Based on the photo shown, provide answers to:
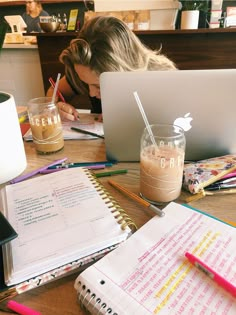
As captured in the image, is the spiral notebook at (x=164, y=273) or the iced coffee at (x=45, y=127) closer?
the spiral notebook at (x=164, y=273)

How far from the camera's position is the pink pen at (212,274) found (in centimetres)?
36

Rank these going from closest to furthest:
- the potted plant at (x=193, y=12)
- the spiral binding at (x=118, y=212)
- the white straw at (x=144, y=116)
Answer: the spiral binding at (x=118, y=212), the white straw at (x=144, y=116), the potted plant at (x=193, y=12)

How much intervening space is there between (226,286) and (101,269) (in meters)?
0.18

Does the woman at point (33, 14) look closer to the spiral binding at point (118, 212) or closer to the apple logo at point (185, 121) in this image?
the apple logo at point (185, 121)

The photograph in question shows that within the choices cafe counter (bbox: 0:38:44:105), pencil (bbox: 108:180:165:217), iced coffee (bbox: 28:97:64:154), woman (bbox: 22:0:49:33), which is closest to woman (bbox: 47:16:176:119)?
iced coffee (bbox: 28:97:64:154)

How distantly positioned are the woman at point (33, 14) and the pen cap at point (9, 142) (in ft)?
8.64

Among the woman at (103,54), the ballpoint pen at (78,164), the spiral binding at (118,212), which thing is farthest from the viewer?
the woman at (103,54)

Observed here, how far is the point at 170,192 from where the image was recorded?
21.8 inches

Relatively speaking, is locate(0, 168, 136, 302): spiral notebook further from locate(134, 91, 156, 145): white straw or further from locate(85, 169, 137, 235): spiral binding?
locate(134, 91, 156, 145): white straw

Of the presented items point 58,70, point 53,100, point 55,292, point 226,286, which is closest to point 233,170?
point 226,286

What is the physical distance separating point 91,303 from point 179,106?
1.59 feet

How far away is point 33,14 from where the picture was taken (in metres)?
2.86

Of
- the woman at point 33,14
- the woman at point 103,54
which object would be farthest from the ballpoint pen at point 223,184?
the woman at point 33,14

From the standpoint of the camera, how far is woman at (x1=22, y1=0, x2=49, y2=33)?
2.80 meters
